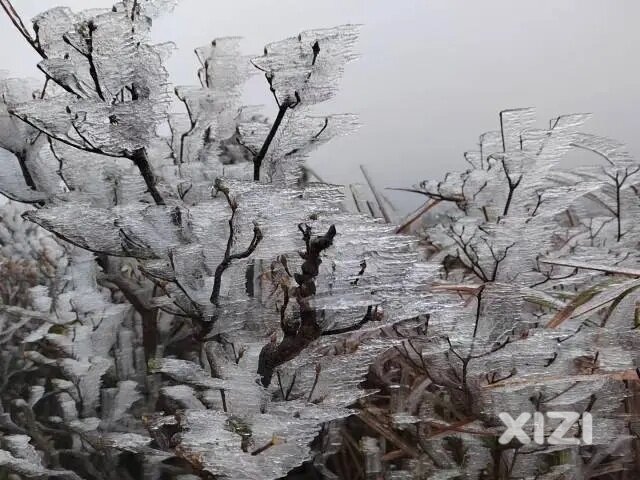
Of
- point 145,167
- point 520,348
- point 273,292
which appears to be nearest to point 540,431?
Answer: point 520,348

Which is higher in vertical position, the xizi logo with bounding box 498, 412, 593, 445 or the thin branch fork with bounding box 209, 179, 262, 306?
the thin branch fork with bounding box 209, 179, 262, 306

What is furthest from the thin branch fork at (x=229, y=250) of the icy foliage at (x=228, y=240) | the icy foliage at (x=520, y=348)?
the icy foliage at (x=520, y=348)

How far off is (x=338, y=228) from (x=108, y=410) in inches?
10.8

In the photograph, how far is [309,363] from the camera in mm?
447

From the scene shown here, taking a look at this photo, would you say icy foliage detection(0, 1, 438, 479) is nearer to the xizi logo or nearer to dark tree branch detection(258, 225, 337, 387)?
dark tree branch detection(258, 225, 337, 387)

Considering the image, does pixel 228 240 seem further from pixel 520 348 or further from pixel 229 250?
pixel 520 348

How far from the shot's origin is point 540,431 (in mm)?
486

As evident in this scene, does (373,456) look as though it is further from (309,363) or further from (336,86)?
(336,86)

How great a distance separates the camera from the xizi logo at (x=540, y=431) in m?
0.48

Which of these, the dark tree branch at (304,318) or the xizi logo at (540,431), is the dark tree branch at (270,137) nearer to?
the dark tree branch at (304,318)

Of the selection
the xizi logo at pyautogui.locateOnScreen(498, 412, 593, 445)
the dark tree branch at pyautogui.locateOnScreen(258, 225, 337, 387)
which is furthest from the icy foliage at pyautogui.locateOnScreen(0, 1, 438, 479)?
the xizi logo at pyautogui.locateOnScreen(498, 412, 593, 445)

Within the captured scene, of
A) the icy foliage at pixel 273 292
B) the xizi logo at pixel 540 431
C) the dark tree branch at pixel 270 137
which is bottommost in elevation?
the xizi logo at pixel 540 431

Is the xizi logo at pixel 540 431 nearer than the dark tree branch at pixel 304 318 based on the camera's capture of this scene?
No

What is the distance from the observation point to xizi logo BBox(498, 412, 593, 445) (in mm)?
483
